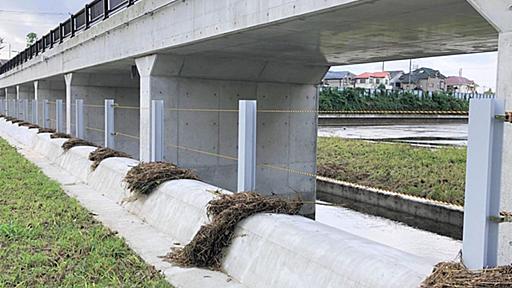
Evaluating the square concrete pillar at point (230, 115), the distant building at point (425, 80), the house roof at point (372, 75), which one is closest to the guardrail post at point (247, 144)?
the square concrete pillar at point (230, 115)

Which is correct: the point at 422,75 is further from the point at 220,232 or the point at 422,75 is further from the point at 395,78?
the point at 220,232

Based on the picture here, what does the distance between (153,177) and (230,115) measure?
13.5 ft

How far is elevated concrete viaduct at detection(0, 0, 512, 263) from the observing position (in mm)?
5746

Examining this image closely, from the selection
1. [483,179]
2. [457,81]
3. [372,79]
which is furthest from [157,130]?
[457,81]

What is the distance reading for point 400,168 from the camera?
15562mm

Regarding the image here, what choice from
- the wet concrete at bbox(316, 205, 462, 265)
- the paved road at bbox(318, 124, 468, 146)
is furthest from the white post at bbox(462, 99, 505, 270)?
the paved road at bbox(318, 124, 468, 146)

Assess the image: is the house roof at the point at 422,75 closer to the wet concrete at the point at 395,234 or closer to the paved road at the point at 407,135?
the paved road at the point at 407,135

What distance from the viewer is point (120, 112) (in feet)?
55.6

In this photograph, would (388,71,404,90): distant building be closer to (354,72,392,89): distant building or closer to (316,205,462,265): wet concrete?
(354,72,392,89): distant building

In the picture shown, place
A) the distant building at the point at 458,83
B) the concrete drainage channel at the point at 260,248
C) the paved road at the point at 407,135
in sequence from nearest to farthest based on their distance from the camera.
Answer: the concrete drainage channel at the point at 260,248, the paved road at the point at 407,135, the distant building at the point at 458,83

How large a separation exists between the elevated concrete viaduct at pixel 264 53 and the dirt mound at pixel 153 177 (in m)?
1.49

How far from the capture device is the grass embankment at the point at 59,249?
4629 millimetres

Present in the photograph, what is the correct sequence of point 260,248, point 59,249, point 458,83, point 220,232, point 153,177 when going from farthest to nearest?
point 458,83, point 153,177, point 59,249, point 220,232, point 260,248

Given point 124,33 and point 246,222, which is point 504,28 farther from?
point 124,33
